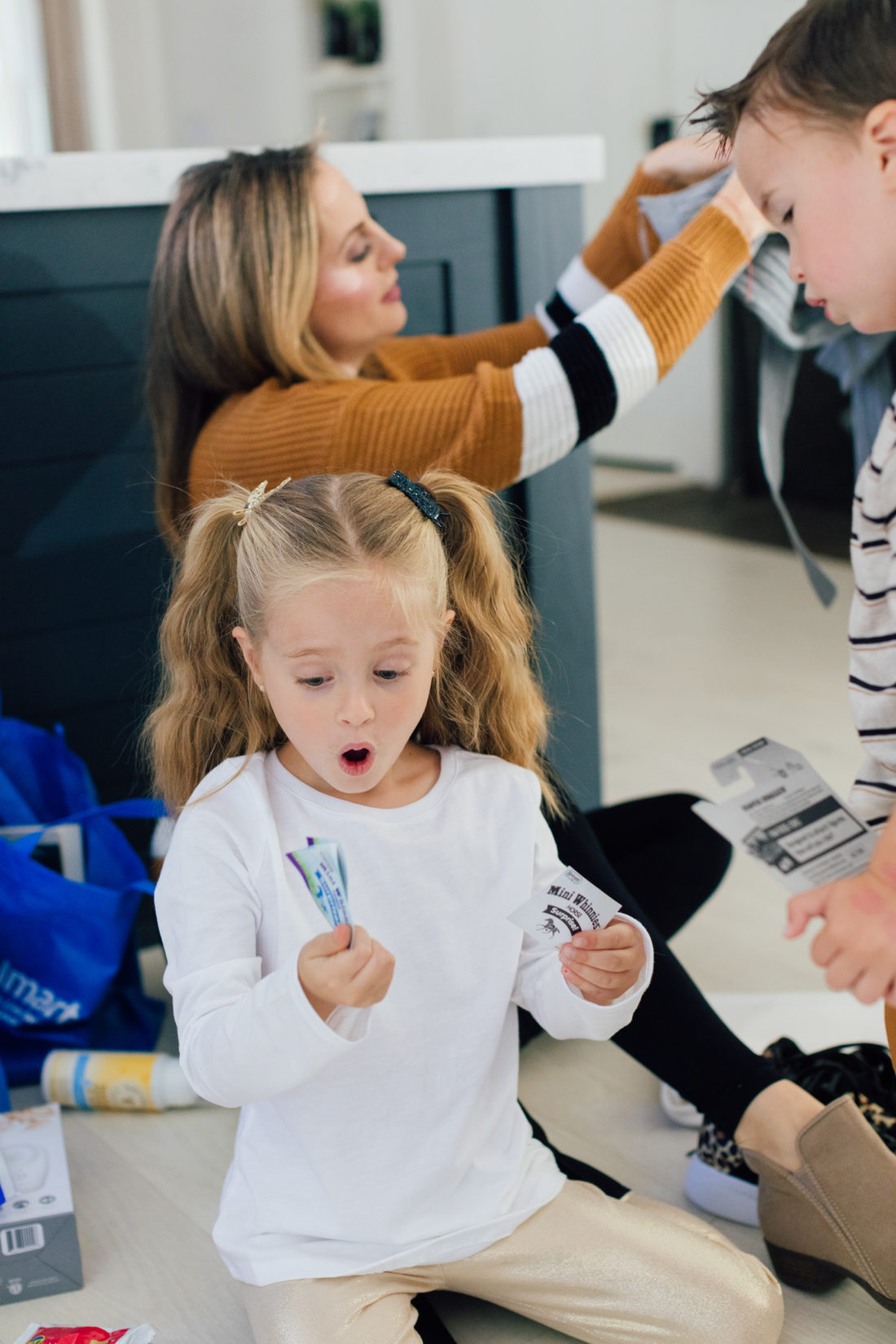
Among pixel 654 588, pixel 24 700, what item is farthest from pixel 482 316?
pixel 654 588

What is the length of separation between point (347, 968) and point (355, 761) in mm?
187

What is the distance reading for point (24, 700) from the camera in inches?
66.5

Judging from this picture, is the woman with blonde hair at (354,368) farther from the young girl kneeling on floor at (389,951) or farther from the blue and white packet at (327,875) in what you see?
the blue and white packet at (327,875)

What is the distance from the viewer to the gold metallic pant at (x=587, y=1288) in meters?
0.96

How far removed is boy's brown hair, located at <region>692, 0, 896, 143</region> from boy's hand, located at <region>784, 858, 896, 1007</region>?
18.0 inches

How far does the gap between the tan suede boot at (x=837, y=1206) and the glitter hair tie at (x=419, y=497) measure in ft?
1.85

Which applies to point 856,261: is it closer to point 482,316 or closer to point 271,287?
point 271,287

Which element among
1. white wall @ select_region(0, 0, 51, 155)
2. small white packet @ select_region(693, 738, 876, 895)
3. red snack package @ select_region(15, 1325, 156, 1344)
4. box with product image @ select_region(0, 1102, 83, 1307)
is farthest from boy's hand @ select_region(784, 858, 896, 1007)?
white wall @ select_region(0, 0, 51, 155)

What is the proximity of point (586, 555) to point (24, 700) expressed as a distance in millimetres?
795

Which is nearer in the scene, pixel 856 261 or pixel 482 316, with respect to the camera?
pixel 856 261

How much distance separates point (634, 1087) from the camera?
1422 millimetres

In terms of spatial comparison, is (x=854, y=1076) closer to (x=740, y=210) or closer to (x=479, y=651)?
(x=479, y=651)

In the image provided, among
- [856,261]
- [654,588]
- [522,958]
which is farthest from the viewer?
[654,588]

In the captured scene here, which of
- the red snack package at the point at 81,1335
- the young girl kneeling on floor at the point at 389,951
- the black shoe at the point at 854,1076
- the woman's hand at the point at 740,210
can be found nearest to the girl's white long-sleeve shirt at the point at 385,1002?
the young girl kneeling on floor at the point at 389,951
